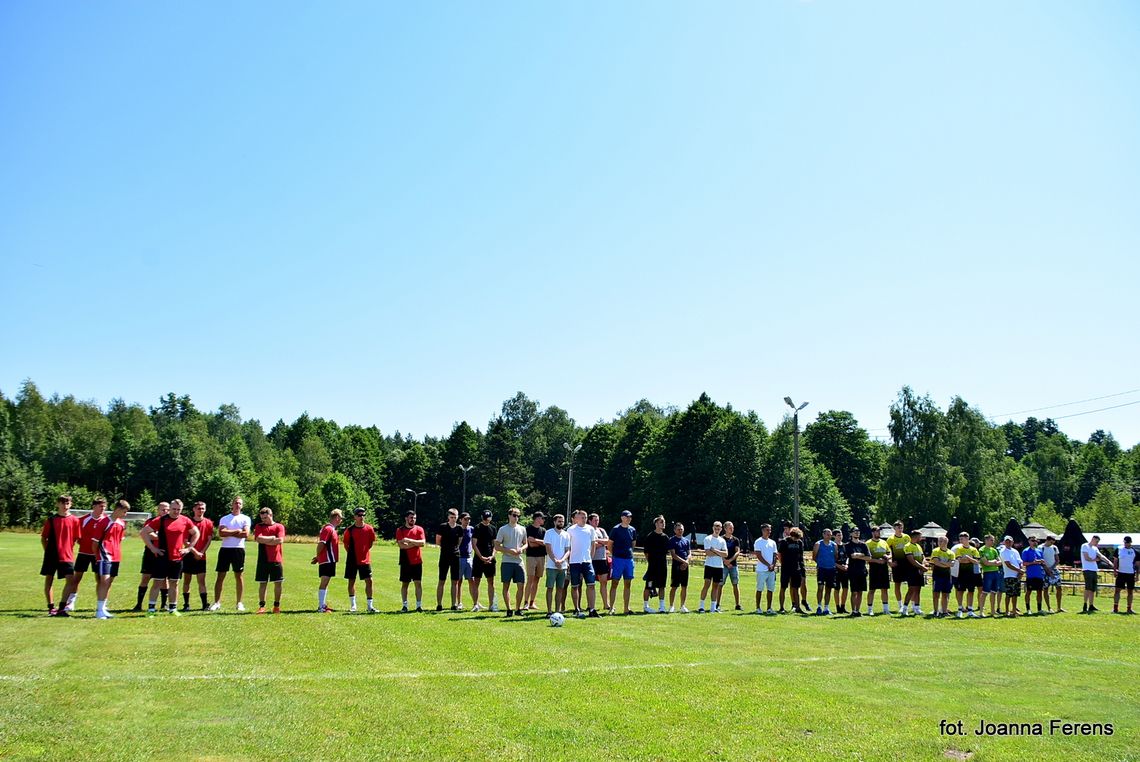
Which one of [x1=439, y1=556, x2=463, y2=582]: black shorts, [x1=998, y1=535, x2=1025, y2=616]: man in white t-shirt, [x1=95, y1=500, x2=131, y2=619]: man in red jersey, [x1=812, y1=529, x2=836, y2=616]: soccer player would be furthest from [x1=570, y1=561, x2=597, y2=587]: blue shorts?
[x1=998, y1=535, x2=1025, y2=616]: man in white t-shirt

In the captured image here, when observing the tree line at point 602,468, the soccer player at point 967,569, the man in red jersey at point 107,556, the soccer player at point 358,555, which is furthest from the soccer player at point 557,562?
the tree line at point 602,468

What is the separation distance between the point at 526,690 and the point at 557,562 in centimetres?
730

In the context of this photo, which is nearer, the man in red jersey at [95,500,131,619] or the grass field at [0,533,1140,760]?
the grass field at [0,533,1140,760]

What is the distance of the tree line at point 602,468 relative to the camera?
238 feet

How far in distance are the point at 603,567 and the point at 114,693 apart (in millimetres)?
10549

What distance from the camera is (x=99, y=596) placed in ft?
46.0

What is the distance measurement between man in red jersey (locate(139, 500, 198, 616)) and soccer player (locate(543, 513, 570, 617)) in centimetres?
665

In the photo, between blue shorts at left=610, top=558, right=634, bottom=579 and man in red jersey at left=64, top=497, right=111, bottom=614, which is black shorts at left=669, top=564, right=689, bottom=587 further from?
man in red jersey at left=64, top=497, right=111, bottom=614

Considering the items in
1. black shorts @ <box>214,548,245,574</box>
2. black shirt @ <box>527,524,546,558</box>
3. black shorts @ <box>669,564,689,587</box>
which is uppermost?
black shirt @ <box>527,524,546,558</box>

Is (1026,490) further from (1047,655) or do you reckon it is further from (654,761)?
(654,761)

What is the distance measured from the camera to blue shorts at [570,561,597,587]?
16.3 m

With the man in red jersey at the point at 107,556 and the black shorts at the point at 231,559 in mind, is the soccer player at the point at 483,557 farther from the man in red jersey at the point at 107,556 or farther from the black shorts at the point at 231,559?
the man in red jersey at the point at 107,556

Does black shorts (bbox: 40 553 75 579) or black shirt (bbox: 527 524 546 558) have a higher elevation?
black shirt (bbox: 527 524 546 558)

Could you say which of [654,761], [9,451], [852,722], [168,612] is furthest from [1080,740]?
[9,451]
